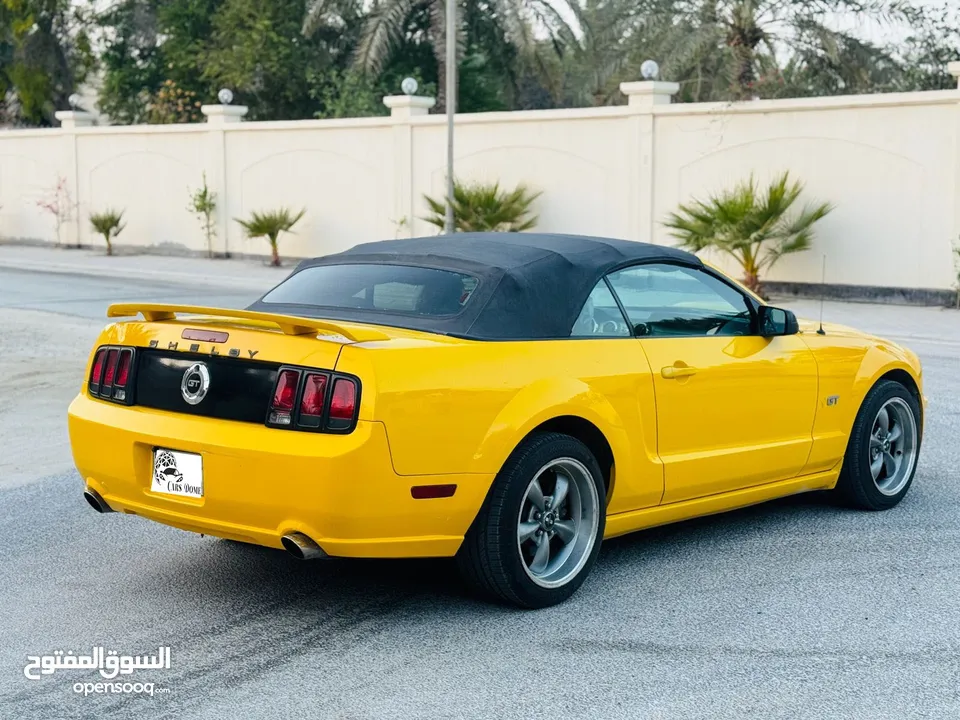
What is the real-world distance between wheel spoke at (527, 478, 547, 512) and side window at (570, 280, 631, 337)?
682 millimetres

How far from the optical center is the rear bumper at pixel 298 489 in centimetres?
474

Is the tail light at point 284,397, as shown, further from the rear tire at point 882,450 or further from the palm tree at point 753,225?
the palm tree at point 753,225

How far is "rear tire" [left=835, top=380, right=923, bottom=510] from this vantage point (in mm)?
6832

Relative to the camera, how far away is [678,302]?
241 inches

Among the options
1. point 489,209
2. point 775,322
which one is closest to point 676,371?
point 775,322

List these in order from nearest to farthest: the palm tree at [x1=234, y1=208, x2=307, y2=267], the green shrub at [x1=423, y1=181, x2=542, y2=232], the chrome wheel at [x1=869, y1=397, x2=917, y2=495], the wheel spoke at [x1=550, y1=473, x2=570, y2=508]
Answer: the wheel spoke at [x1=550, y1=473, x2=570, y2=508] < the chrome wheel at [x1=869, y1=397, x2=917, y2=495] < the green shrub at [x1=423, y1=181, x2=542, y2=232] < the palm tree at [x1=234, y1=208, x2=307, y2=267]

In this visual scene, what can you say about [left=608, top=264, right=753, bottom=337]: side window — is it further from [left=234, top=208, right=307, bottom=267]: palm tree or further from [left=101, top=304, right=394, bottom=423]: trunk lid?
[left=234, top=208, right=307, bottom=267]: palm tree

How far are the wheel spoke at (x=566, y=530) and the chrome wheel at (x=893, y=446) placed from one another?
2.21 m

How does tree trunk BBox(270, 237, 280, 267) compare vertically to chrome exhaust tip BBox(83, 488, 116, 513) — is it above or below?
below

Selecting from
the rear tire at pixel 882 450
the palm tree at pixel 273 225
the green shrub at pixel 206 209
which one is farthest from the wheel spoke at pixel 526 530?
the green shrub at pixel 206 209

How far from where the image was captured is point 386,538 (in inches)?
193

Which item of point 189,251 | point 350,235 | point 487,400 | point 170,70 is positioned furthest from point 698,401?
point 170,70

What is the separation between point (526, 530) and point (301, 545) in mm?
915

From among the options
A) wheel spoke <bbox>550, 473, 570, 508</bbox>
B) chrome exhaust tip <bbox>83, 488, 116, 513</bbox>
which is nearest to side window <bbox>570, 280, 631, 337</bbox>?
wheel spoke <bbox>550, 473, 570, 508</bbox>
